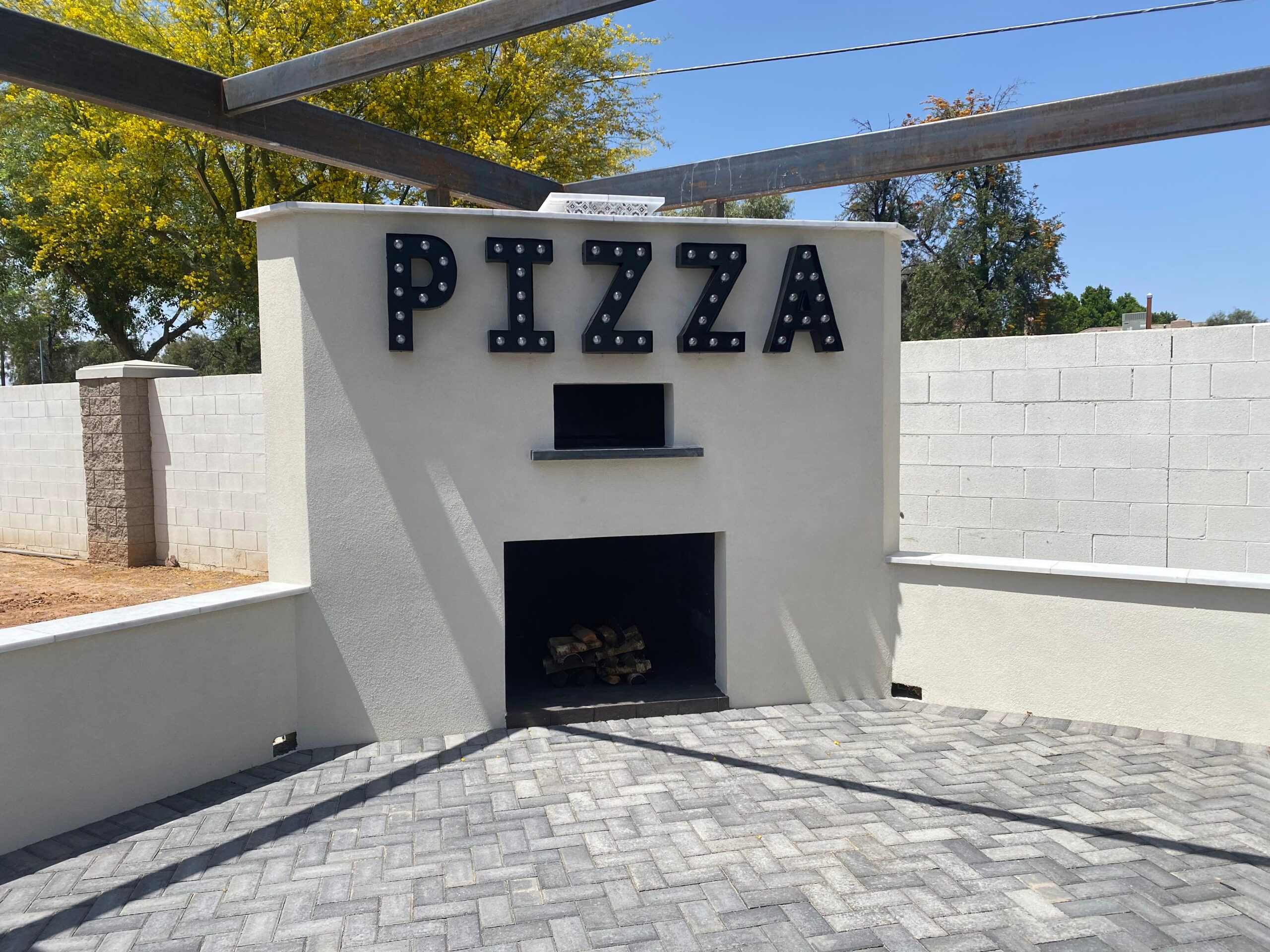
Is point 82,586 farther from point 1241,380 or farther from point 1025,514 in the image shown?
point 1241,380

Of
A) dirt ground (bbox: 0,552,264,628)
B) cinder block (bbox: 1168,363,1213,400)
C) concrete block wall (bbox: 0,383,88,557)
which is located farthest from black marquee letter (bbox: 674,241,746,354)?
concrete block wall (bbox: 0,383,88,557)

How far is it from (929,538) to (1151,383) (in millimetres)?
2366

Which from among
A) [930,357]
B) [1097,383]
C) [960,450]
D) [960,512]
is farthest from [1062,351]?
[960,512]

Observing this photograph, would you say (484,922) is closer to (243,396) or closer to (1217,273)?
(243,396)

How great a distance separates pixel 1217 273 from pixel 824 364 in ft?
156

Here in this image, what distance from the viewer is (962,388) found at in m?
8.30

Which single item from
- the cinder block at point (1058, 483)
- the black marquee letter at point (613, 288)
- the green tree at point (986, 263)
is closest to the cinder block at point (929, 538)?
the cinder block at point (1058, 483)

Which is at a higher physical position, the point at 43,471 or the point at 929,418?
the point at 929,418

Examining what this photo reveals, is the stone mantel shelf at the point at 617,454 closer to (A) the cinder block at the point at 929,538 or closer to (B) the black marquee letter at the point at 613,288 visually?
(B) the black marquee letter at the point at 613,288

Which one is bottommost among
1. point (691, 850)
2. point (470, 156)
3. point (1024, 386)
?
point (691, 850)

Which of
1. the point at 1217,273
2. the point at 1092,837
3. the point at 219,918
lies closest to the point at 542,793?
the point at 219,918

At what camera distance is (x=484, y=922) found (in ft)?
13.2

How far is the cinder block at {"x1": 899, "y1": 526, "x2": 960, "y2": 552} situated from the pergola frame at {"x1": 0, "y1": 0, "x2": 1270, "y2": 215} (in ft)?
11.1

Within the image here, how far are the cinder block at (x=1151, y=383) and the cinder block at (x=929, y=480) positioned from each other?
1.67m
